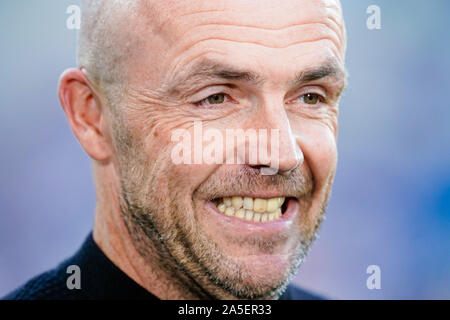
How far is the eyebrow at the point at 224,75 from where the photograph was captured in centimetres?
168

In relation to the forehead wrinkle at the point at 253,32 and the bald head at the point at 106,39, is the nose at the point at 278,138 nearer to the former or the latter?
the forehead wrinkle at the point at 253,32

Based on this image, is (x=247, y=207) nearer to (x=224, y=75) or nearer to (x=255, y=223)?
(x=255, y=223)

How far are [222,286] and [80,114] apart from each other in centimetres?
81

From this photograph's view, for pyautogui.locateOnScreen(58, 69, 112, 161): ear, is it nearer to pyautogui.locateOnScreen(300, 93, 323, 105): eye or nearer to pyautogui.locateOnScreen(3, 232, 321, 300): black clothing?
pyautogui.locateOnScreen(3, 232, 321, 300): black clothing

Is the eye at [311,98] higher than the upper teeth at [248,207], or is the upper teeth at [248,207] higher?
the eye at [311,98]

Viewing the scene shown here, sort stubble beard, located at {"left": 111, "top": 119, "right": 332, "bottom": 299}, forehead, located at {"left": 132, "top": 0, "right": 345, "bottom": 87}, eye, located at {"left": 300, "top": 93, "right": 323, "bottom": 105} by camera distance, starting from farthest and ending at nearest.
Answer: eye, located at {"left": 300, "top": 93, "right": 323, "bottom": 105} → stubble beard, located at {"left": 111, "top": 119, "right": 332, "bottom": 299} → forehead, located at {"left": 132, "top": 0, "right": 345, "bottom": 87}

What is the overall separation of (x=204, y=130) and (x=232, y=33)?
33cm

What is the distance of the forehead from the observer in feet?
5.49

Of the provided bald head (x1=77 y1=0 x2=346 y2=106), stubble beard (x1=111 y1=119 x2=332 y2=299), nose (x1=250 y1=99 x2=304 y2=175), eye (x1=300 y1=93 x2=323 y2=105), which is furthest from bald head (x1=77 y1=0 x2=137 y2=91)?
eye (x1=300 y1=93 x2=323 y2=105)

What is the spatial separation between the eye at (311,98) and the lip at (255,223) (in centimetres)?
35

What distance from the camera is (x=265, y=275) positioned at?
1804 mm

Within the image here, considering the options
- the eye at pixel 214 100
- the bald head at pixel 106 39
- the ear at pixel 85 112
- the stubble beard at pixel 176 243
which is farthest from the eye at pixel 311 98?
the ear at pixel 85 112
